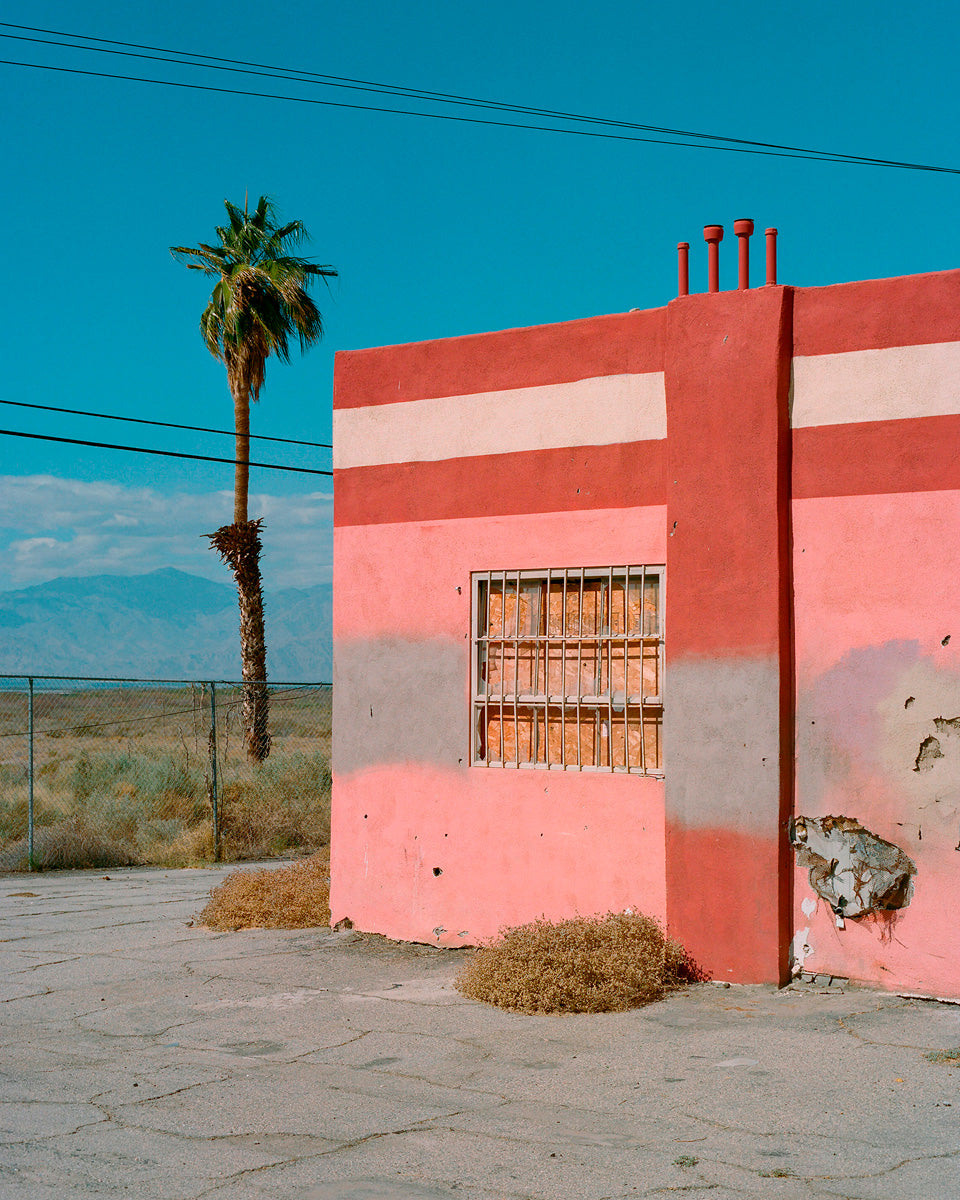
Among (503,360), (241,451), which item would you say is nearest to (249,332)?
(241,451)

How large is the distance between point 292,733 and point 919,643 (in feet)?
143

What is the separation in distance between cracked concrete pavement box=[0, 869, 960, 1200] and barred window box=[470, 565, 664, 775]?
1.63 metres

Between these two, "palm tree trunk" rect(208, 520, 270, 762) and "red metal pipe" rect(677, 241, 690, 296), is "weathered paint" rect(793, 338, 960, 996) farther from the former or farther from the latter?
"palm tree trunk" rect(208, 520, 270, 762)

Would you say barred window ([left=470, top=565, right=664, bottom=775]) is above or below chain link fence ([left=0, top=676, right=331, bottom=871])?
above

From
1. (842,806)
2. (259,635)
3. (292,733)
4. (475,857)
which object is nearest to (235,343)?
(259,635)

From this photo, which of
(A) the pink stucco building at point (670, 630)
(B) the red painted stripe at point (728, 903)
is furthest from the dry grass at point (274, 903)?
(B) the red painted stripe at point (728, 903)

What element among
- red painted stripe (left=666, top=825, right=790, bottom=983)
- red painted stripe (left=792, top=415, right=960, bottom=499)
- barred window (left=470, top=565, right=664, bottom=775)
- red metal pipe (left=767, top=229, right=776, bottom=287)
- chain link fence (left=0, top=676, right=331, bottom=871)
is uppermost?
red metal pipe (left=767, top=229, right=776, bottom=287)

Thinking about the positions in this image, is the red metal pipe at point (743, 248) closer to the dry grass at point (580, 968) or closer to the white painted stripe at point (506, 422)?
the white painted stripe at point (506, 422)

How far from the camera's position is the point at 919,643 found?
7359mm

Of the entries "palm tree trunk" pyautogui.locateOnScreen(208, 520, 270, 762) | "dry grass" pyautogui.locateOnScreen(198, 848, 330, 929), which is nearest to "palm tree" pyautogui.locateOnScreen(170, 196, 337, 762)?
"palm tree trunk" pyautogui.locateOnScreen(208, 520, 270, 762)

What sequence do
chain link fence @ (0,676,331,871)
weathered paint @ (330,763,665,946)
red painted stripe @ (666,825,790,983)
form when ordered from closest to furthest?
1. red painted stripe @ (666,825,790,983)
2. weathered paint @ (330,763,665,946)
3. chain link fence @ (0,676,331,871)

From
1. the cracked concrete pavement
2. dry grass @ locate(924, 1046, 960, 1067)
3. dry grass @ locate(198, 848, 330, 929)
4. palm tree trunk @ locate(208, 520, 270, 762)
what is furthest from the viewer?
palm tree trunk @ locate(208, 520, 270, 762)

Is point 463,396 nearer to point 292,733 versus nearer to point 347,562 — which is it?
point 347,562

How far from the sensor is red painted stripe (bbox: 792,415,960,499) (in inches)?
290
